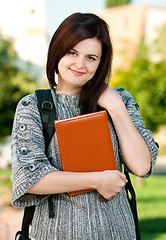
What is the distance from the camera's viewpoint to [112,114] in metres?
1.71

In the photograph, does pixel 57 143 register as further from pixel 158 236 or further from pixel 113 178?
pixel 158 236

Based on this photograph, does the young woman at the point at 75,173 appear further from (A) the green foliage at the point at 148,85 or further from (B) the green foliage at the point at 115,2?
(B) the green foliage at the point at 115,2

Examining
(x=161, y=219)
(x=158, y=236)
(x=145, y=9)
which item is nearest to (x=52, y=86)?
(x=158, y=236)

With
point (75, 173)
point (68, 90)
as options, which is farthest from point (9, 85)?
point (75, 173)

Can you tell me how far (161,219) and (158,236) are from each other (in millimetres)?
1040

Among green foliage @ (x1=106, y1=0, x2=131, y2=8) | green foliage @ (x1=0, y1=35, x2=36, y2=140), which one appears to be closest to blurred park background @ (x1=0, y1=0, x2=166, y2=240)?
green foliage @ (x1=0, y1=35, x2=36, y2=140)

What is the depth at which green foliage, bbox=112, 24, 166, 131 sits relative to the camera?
38.8ft

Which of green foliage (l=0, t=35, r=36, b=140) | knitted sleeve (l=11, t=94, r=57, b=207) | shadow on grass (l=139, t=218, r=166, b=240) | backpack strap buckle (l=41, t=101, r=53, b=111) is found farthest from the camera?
green foliage (l=0, t=35, r=36, b=140)

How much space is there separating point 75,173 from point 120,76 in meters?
11.3

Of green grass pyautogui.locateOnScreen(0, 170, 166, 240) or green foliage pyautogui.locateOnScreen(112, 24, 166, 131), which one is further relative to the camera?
green foliage pyautogui.locateOnScreen(112, 24, 166, 131)

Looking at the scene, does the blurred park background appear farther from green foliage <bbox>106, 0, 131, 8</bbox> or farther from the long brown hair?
green foliage <bbox>106, 0, 131, 8</bbox>

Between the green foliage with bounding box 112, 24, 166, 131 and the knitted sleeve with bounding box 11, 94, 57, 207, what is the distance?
32.6 ft

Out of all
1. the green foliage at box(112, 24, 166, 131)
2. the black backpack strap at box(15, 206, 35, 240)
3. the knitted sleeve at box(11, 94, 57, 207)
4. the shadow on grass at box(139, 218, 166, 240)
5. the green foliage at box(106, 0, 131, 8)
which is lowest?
the shadow on grass at box(139, 218, 166, 240)

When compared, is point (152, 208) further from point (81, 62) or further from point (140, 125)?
point (81, 62)
